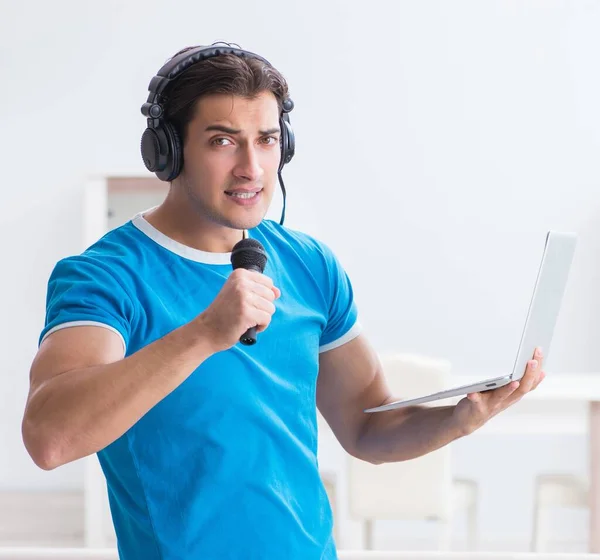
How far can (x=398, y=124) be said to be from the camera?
4.37m

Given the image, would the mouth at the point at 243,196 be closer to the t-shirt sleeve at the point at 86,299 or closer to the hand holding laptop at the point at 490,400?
the t-shirt sleeve at the point at 86,299

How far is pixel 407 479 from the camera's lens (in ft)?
9.71

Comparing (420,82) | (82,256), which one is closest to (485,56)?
(420,82)

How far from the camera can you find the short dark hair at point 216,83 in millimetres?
1143

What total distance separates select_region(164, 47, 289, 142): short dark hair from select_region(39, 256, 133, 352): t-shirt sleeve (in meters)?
0.24

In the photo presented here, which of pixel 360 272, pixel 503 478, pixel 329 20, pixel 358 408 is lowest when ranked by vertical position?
pixel 503 478

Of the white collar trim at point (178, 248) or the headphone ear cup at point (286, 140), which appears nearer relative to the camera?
the white collar trim at point (178, 248)

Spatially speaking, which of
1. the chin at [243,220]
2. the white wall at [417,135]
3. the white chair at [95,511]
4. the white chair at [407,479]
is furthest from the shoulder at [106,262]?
the white wall at [417,135]

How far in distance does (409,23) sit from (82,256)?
141 inches

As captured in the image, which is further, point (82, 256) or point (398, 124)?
point (398, 124)

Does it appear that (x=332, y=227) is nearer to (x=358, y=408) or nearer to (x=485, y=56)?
(x=485, y=56)

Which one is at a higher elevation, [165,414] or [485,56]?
[485,56]

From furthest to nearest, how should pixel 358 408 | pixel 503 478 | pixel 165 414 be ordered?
pixel 503 478 → pixel 358 408 → pixel 165 414

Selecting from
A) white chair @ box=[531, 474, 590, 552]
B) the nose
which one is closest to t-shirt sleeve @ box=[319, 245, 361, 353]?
the nose
